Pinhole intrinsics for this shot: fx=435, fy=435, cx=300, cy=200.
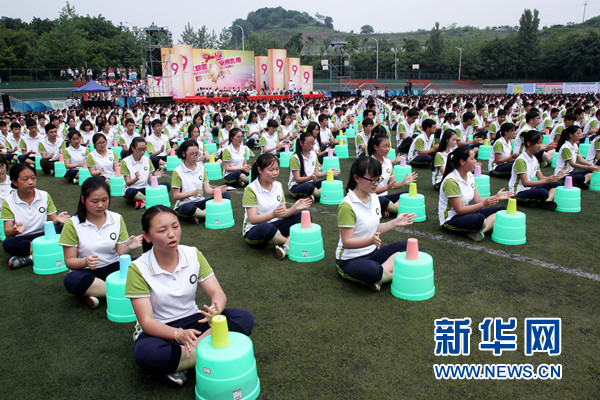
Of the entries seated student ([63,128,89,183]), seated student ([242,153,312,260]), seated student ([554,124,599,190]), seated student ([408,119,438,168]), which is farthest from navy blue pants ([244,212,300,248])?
seated student ([63,128,89,183])

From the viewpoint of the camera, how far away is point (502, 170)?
27.8 ft

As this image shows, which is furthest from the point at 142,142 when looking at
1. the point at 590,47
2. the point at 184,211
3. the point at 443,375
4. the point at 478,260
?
the point at 590,47

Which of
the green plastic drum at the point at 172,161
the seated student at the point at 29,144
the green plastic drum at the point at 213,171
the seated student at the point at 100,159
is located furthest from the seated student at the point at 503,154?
the seated student at the point at 29,144

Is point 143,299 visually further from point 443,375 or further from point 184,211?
point 184,211

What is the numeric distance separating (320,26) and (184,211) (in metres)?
206

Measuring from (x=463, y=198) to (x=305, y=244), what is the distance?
198cm

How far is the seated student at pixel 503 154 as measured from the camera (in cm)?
735

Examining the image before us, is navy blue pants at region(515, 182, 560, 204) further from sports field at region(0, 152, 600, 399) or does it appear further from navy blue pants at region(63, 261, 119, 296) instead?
navy blue pants at region(63, 261, 119, 296)

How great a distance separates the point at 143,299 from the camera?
268 centimetres

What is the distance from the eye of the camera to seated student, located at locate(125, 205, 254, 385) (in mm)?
2656

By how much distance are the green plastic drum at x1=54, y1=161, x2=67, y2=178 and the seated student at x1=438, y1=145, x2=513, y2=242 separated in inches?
340

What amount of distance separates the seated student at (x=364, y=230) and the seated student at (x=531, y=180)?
314cm

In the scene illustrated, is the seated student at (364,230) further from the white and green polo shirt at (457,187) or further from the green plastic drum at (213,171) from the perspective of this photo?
the green plastic drum at (213,171)

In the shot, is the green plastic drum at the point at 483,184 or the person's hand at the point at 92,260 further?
the green plastic drum at the point at 483,184
